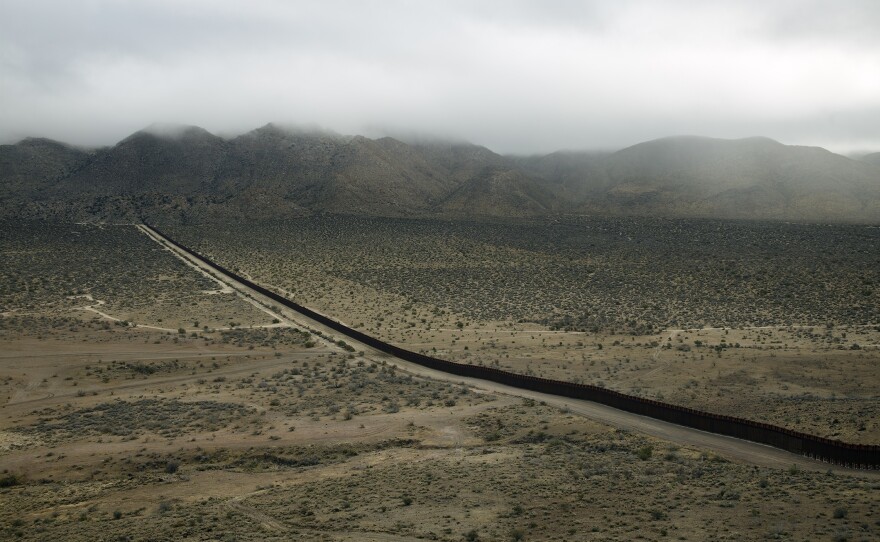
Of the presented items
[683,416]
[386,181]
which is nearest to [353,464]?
[683,416]

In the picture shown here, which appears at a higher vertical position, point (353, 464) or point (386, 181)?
point (386, 181)

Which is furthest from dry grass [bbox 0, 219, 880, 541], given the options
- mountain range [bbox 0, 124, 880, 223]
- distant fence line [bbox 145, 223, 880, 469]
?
mountain range [bbox 0, 124, 880, 223]

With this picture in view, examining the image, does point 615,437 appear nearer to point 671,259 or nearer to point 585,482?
point 585,482

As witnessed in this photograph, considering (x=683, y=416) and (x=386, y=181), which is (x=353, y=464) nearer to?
(x=683, y=416)

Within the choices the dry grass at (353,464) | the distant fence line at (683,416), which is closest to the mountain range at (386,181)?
the dry grass at (353,464)

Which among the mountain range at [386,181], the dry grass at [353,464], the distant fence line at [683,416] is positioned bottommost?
the dry grass at [353,464]

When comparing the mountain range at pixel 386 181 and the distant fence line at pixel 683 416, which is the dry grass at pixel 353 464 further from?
the mountain range at pixel 386 181

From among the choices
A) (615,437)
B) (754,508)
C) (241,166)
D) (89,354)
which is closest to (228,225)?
(241,166)
